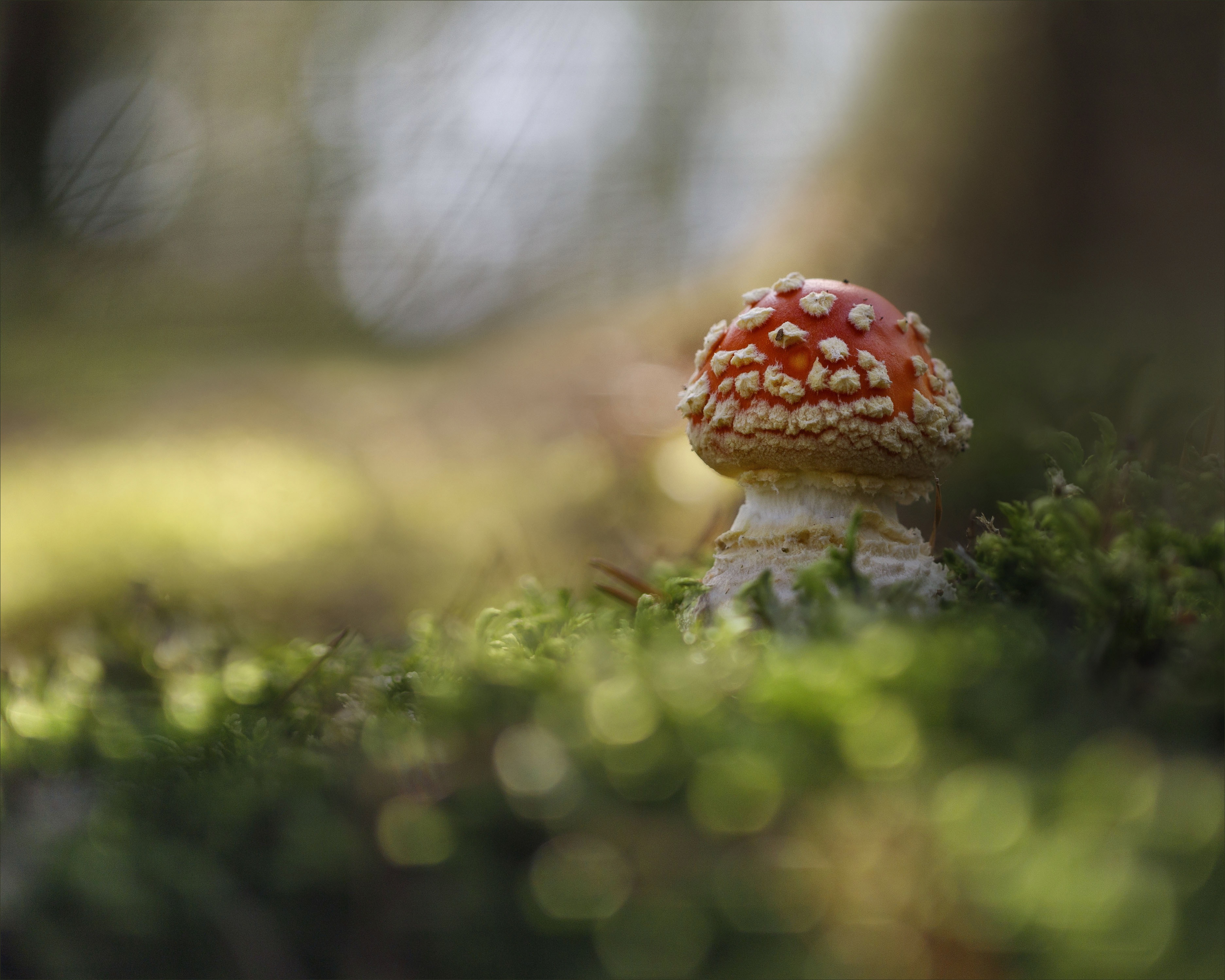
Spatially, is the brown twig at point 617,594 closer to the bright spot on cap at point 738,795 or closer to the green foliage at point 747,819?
the green foliage at point 747,819

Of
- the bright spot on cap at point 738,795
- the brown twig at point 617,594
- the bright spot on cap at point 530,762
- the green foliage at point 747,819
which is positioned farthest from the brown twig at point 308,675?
the bright spot on cap at point 738,795

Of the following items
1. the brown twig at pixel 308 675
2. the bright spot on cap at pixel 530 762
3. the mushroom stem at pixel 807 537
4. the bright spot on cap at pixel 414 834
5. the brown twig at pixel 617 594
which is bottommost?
the brown twig at pixel 308 675

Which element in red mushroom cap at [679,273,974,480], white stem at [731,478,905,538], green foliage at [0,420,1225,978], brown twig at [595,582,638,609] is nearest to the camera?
green foliage at [0,420,1225,978]

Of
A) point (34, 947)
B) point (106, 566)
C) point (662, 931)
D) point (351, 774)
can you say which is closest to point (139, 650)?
point (106, 566)

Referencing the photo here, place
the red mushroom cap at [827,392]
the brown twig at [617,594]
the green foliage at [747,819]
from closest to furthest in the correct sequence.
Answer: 1. the green foliage at [747,819]
2. the red mushroom cap at [827,392]
3. the brown twig at [617,594]

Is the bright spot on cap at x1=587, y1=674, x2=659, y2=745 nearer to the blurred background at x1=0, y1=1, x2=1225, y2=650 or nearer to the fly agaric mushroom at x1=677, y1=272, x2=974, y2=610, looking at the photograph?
the fly agaric mushroom at x1=677, y1=272, x2=974, y2=610

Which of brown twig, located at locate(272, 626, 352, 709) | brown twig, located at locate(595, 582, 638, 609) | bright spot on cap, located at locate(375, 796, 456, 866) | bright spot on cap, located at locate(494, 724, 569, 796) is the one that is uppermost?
bright spot on cap, located at locate(494, 724, 569, 796)

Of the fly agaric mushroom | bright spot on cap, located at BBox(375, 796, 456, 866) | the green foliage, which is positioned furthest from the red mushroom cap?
bright spot on cap, located at BBox(375, 796, 456, 866)
